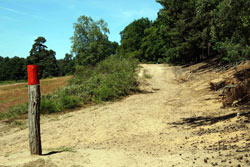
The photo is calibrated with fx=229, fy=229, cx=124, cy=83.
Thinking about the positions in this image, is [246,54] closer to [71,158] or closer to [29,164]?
[71,158]

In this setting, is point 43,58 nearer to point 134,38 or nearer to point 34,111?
point 134,38

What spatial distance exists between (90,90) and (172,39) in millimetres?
15687

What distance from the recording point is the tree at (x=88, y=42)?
45188mm

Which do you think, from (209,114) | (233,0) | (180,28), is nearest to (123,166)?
(209,114)

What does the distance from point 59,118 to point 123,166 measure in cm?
725

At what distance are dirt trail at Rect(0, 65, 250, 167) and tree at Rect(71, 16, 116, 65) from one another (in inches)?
1346

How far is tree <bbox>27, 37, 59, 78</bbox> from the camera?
54688 mm

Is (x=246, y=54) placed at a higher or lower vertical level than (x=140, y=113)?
higher

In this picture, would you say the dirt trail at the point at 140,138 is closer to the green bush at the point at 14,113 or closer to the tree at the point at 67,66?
the green bush at the point at 14,113

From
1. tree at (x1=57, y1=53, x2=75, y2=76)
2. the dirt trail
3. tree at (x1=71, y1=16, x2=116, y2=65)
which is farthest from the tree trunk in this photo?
tree at (x1=57, y1=53, x2=75, y2=76)

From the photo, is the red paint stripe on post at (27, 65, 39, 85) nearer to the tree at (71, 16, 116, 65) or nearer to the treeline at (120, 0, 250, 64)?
the treeline at (120, 0, 250, 64)

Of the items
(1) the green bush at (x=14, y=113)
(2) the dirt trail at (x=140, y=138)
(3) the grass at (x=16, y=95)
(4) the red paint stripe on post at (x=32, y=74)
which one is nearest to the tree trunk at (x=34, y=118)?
(4) the red paint stripe on post at (x=32, y=74)

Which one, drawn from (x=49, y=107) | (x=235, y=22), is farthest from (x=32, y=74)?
(x=49, y=107)

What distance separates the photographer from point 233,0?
6855 millimetres
